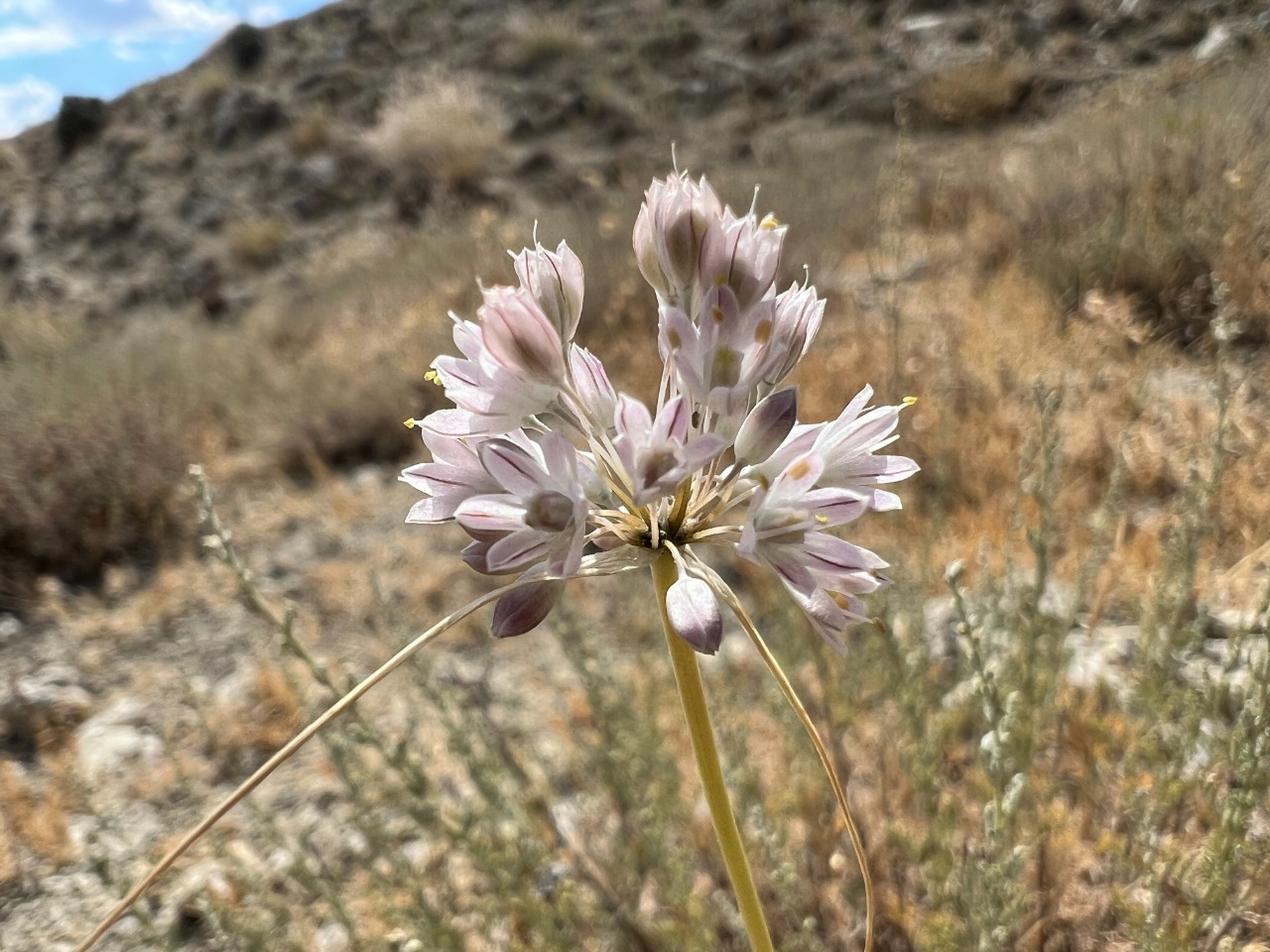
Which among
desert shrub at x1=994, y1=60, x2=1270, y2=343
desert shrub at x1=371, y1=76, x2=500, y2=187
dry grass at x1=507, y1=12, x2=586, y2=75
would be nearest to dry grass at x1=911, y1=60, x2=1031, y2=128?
desert shrub at x1=994, y1=60, x2=1270, y2=343

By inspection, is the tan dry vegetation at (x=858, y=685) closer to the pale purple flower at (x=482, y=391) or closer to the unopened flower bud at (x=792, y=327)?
the unopened flower bud at (x=792, y=327)

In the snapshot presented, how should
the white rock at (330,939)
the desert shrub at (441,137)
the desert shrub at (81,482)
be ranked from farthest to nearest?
the desert shrub at (441,137) < the desert shrub at (81,482) < the white rock at (330,939)

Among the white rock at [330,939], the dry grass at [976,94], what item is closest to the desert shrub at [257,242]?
the dry grass at [976,94]

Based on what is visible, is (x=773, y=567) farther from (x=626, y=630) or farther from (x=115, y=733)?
(x=115, y=733)

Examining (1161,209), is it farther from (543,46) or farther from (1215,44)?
(543,46)

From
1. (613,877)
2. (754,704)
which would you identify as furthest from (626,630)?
(613,877)

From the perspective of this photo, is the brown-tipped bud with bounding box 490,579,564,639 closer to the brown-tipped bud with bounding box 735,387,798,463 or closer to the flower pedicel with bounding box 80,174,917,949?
the flower pedicel with bounding box 80,174,917,949
